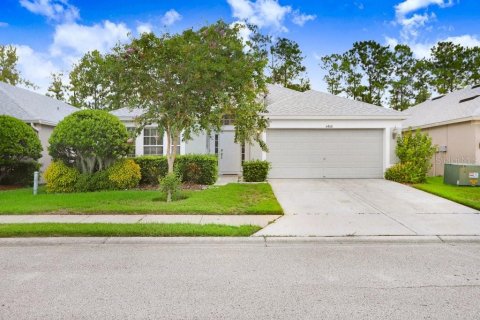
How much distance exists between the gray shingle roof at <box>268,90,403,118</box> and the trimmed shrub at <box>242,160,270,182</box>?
8.04ft

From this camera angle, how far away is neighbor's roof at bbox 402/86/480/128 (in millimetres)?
16547

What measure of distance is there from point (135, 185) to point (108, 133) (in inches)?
86.4

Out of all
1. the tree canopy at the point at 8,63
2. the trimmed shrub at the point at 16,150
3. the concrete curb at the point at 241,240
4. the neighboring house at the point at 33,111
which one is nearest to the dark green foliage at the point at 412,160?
the concrete curb at the point at 241,240

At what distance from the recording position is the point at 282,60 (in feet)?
117

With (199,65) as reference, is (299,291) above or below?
below

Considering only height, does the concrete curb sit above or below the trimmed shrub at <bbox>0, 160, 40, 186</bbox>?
below

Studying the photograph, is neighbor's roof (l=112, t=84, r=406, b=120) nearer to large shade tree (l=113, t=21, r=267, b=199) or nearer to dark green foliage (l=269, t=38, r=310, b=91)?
large shade tree (l=113, t=21, r=267, b=199)

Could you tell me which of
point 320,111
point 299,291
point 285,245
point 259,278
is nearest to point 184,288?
A: point 259,278

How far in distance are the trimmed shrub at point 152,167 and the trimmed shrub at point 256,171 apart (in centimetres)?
327

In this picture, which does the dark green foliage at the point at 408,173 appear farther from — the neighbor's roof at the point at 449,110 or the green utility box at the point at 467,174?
the neighbor's roof at the point at 449,110

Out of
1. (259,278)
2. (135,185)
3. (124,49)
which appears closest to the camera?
(259,278)

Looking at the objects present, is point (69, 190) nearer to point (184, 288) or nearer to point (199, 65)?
point (199, 65)

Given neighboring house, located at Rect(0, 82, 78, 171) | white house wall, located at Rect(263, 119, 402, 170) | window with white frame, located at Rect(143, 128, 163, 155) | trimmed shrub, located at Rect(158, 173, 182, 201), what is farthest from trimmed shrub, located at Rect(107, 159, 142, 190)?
white house wall, located at Rect(263, 119, 402, 170)

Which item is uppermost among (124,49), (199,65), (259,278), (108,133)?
(124,49)
